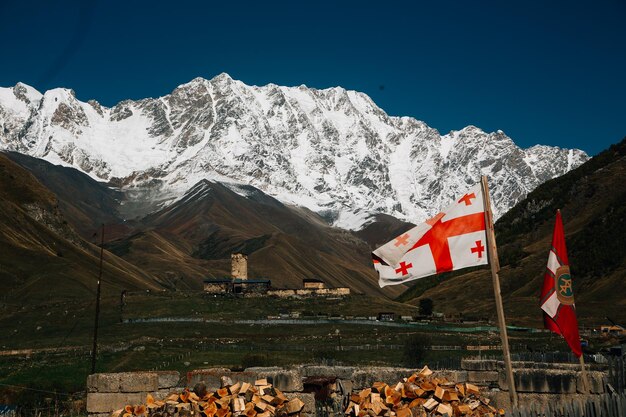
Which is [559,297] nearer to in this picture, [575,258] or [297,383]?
[297,383]

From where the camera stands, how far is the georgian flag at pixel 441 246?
635 inches

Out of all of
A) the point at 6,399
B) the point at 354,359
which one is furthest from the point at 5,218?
the point at 6,399

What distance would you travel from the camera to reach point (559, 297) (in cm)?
1716

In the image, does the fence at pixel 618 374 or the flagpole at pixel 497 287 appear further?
the fence at pixel 618 374

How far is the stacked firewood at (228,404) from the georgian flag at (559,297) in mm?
5927

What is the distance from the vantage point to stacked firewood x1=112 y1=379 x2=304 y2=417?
16.4 metres

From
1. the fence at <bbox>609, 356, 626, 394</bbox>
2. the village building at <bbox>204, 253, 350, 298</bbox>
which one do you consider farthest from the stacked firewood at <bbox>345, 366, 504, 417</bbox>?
the village building at <bbox>204, 253, 350, 298</bbox>

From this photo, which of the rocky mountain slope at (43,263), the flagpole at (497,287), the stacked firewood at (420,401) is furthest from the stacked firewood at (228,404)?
the rocky mountain slope at (43,263)

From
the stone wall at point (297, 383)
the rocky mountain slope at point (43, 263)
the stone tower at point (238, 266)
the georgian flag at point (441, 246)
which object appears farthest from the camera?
the stone tower at point (238, 266)

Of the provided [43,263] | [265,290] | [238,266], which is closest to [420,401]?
[265,290]

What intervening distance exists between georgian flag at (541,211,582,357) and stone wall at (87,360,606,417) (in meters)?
1.36

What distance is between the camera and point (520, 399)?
18125 mm

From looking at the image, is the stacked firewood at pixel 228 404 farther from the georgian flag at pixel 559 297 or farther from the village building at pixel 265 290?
the village building at pixel 265 290

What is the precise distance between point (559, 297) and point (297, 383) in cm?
614
